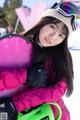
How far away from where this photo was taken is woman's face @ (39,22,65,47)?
3.51 feet

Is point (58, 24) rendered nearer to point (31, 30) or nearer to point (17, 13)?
point (31, 30)

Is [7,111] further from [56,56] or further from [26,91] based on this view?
[56,56]

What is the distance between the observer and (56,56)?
1109mm

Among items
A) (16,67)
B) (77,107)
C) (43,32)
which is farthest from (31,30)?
(77,107)

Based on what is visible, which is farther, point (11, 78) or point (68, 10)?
point (68, 10)

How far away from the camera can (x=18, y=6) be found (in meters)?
4.26

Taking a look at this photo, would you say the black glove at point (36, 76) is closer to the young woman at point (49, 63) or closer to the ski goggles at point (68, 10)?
the young woman at point (49, 63)

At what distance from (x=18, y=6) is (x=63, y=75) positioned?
129 inches

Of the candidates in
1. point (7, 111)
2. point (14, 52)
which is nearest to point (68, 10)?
point (14, 52)

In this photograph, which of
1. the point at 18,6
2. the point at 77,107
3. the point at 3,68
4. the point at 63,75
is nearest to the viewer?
the point at 3,68

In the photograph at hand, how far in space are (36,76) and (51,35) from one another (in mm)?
183

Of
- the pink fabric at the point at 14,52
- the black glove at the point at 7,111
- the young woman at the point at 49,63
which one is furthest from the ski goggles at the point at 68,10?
the black glove at the point at 7,111

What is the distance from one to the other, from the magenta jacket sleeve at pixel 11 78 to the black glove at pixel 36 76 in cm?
2

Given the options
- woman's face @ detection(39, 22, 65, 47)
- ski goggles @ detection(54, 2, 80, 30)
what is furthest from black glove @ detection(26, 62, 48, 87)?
ski goggles @ detection(54, 2, 80, 30)
